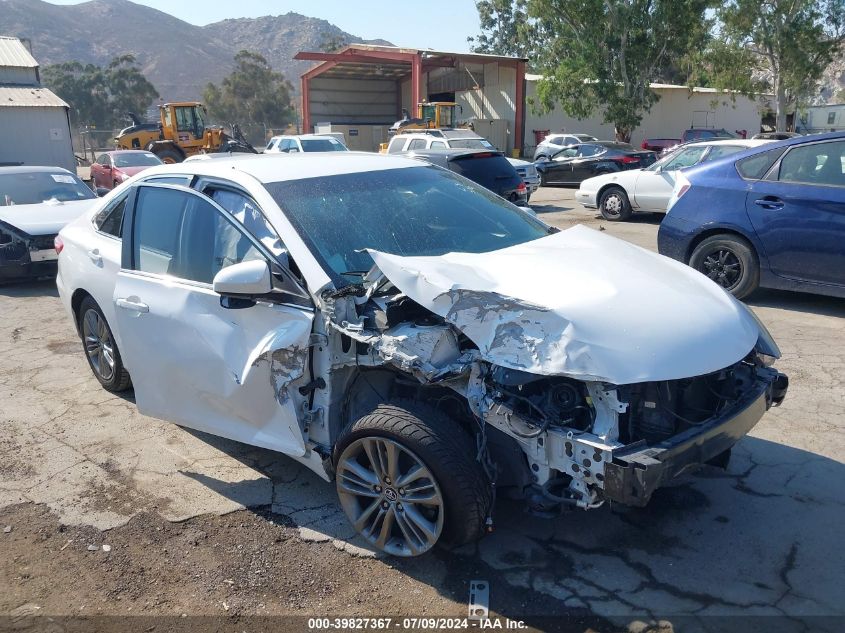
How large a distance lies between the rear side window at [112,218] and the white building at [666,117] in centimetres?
3496

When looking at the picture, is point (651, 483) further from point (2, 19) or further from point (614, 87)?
point (2, 19)

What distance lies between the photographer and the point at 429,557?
339 cm

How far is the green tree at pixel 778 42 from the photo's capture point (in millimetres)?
29797

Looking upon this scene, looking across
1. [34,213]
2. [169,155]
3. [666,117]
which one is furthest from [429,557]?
[666,117]

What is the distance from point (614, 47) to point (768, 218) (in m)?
26.3

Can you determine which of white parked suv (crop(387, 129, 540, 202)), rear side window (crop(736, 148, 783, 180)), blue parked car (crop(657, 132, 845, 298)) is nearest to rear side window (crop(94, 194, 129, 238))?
blue parked car (crop(657, 132, 845, 298))

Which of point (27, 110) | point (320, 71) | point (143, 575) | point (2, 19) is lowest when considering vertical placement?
point (143, 575)

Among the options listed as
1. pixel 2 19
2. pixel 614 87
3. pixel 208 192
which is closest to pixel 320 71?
pixel 614 87

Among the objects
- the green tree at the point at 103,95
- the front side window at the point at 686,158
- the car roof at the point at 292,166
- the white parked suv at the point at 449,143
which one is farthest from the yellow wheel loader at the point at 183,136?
the green tree at the point at 103,95

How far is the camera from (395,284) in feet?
10.5

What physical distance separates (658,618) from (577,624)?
1.10 feet

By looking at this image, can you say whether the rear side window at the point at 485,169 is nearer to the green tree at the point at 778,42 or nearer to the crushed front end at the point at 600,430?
the crushed front end at the point at 600,430

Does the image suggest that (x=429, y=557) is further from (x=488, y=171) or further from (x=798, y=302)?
(x=488, y=171)

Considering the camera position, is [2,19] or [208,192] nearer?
[208,192]
